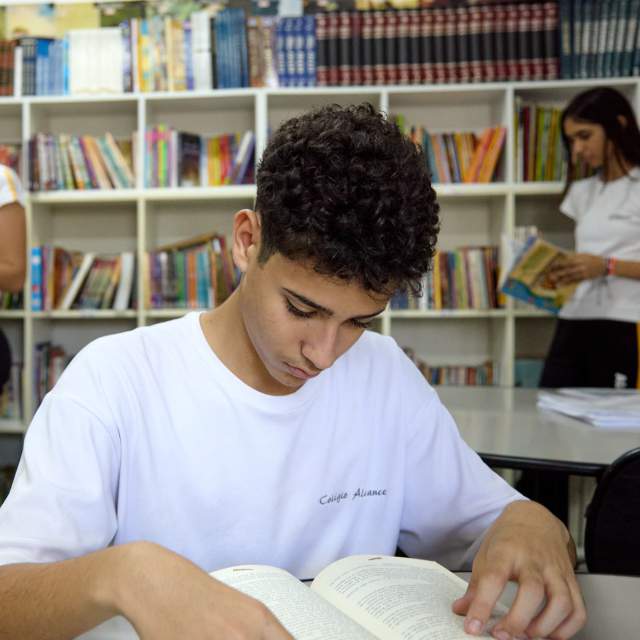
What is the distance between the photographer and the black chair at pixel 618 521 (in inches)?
44.0

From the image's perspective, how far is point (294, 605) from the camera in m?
0.59

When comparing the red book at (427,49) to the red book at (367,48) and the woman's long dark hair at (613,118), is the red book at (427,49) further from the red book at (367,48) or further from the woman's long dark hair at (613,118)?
the woman's long dark hair at (613,118)

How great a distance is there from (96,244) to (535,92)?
2.14 metres

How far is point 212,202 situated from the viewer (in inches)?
140

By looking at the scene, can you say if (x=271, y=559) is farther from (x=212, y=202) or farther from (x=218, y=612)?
(x=212, y=202)

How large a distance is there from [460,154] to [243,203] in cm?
99

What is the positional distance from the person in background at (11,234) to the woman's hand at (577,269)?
1594 mm

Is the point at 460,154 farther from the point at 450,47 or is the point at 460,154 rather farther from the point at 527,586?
the point at 527,586

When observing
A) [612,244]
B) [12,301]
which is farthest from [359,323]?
[12,301]

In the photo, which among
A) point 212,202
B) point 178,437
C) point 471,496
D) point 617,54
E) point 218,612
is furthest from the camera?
point 212,202

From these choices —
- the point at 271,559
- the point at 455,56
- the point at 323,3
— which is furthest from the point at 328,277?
the point at 323,3

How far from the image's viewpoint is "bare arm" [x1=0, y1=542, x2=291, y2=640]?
519mm

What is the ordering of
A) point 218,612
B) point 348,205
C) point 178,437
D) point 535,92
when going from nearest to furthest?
point 218,612
point 348,205
point 178,437
point 535,92

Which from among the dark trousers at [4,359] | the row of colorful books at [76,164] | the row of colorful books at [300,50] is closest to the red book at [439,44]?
the row of colorful books at [300,50]
